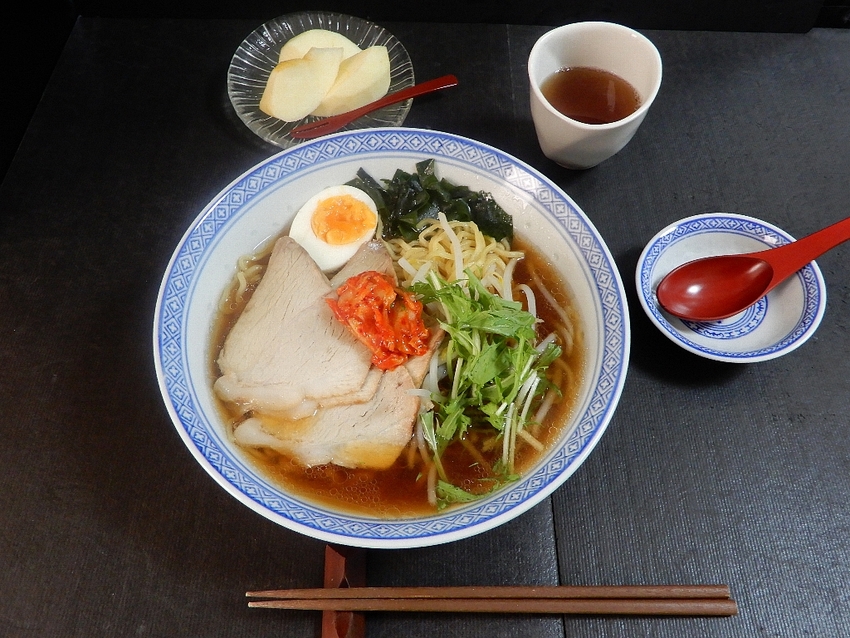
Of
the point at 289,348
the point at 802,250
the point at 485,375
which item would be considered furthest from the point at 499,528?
the point at 802,250

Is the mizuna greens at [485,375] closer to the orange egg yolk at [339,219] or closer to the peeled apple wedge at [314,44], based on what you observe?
the orange egg yolk at [339,219]

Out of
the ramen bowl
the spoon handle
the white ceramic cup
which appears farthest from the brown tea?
the spoon handle

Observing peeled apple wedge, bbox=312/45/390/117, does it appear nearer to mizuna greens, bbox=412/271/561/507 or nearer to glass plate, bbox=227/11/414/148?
glass plate, bbox=227/11/414/148

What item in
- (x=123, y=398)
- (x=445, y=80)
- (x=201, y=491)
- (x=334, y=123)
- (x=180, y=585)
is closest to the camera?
(x=180, y=585)

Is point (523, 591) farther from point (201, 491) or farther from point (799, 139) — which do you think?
point (799, 139)

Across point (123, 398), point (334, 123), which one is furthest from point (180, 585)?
point (334, 123)

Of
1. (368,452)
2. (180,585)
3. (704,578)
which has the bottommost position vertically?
(704,578)

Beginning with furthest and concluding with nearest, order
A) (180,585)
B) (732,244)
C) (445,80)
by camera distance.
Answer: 1. (445,80)
2. (732,244)
3. (180,585)

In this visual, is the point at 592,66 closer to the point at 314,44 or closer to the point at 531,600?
the point at 314,44
